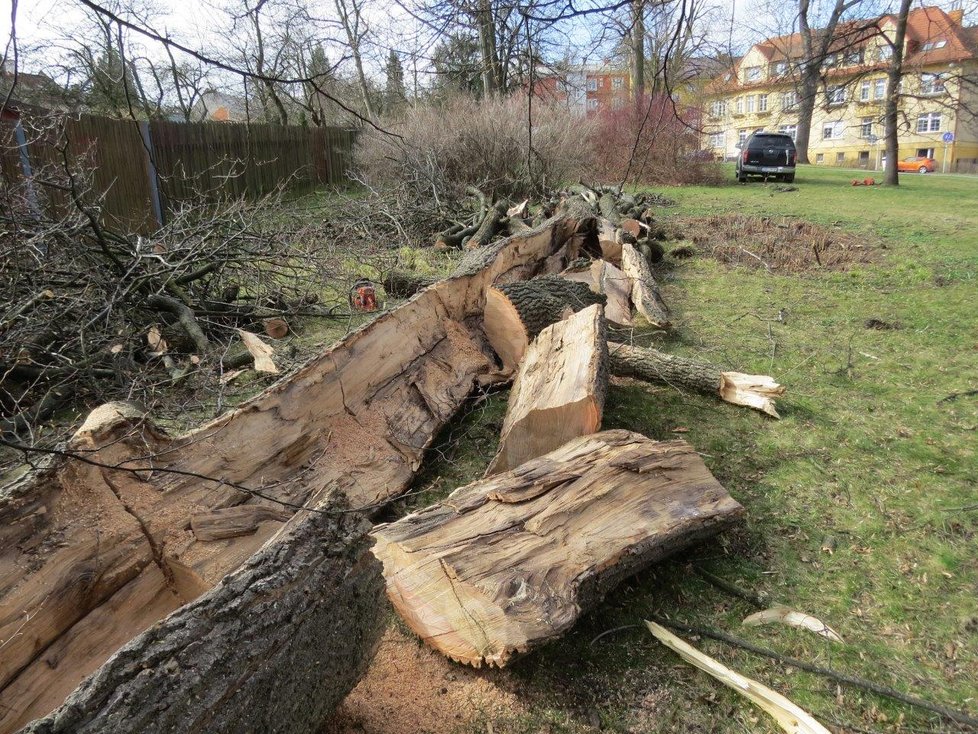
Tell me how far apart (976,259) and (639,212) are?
459 cm

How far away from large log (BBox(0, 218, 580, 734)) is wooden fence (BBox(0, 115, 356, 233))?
3404mm

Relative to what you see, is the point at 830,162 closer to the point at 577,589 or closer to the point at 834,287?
the point at 834,287

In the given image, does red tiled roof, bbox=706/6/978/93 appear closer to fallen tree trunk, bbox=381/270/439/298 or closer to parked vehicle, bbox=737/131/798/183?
fallen tree trunk, bbox=381/270/439/298

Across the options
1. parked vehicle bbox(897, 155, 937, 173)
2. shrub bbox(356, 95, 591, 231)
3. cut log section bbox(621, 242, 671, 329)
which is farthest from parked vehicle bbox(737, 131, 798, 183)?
parked vehicle bbox(897, 155, 937, 173)

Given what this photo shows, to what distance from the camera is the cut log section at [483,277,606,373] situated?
4.22 meters

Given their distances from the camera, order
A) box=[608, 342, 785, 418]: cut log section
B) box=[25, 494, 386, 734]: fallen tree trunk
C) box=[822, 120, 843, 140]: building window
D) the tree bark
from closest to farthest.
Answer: box=[25, 494, 386, 734]: fallen tree trunk → box=[608, 342, 785, 418]: cut log section → the tree bark → box=[822, 120, 843, 140]: building window

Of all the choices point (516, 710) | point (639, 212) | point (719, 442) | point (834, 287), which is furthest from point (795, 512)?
point (639, 212)

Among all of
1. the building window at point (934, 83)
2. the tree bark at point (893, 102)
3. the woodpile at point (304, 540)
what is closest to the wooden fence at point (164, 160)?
the woodpile at point (304, 540)

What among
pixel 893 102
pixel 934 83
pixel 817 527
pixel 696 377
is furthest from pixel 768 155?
pixel 817 527

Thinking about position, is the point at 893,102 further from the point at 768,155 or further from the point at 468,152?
the point at 468,152

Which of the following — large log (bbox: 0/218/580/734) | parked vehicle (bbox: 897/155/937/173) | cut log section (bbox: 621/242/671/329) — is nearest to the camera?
large log (bbox: 0/218/580/734)

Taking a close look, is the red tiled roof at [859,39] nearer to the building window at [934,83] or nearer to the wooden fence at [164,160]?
the building window at [934,83]

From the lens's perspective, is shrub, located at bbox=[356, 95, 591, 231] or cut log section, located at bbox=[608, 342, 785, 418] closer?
cut log section, located at bbox=[608, 342, 785, 418]

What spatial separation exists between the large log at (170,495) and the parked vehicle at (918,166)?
1488 inches
